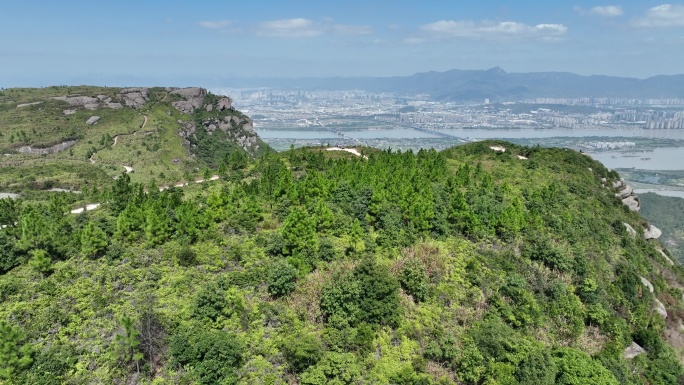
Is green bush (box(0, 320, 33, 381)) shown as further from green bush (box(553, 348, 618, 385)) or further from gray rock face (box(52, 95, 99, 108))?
gray rock face (box(52, 95, 99, 108))

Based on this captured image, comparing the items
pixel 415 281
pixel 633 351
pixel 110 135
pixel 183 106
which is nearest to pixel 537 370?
pixel 415 281

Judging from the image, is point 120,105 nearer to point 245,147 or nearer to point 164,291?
point 245,147

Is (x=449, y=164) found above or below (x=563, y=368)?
above

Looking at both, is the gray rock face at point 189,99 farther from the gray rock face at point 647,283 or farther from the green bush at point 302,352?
the gray rock face at point 647,283

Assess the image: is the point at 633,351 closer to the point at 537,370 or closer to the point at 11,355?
the point at 537,370

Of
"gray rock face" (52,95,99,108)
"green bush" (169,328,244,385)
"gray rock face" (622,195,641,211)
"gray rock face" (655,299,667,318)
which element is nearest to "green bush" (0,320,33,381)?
"green bush" (169,328,244,385)

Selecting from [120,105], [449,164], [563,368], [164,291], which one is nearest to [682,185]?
[449,164]

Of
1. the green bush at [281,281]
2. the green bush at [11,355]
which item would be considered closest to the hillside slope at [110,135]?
the green bush at [281,281]
